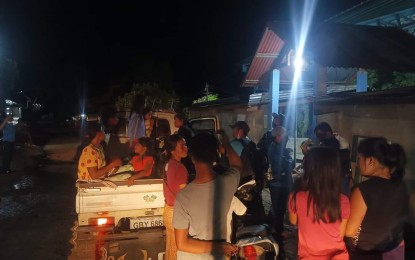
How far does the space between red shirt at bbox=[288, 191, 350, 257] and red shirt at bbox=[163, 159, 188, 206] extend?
150 cm

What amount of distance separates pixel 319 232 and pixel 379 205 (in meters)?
0.54

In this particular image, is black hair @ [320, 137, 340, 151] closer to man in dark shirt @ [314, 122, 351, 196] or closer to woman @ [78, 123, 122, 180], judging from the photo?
man in dark shirt @ [314, 122, 351, 196]

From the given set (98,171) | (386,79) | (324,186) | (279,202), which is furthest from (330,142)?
(386,79)

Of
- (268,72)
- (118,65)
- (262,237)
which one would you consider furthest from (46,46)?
(262,237)

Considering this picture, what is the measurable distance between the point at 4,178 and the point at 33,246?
753 centimetres

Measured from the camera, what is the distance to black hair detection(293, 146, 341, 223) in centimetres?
285

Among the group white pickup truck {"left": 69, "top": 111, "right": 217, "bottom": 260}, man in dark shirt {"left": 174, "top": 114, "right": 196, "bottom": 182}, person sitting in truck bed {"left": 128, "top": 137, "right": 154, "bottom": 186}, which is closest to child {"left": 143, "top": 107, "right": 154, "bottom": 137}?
man in dark shirt {"left": 174, "top": 114, "right": 196, "bottom": 182}

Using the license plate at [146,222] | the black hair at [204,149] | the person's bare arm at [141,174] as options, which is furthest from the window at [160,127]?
the black hair at [204,149]

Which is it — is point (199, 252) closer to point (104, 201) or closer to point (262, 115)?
point (104, 201)

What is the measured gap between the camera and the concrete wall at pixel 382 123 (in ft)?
21.7

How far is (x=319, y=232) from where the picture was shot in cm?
291

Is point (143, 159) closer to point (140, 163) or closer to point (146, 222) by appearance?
point (140, 163)

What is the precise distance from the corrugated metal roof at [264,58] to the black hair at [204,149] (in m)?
8.16

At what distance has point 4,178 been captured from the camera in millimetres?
12984
